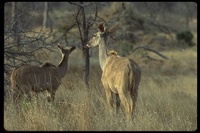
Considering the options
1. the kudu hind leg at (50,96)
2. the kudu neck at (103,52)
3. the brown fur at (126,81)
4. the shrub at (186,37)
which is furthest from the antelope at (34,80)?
the shrub at (186,37)

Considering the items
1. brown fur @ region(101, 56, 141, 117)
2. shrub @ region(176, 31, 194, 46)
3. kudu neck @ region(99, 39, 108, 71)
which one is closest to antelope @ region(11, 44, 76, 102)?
kudu neck @ region(99, 39, 108, 71)

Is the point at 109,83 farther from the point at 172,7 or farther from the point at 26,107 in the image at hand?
the point at 172,7

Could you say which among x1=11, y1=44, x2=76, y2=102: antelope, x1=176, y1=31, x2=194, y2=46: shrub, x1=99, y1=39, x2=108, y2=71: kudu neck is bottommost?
x1=11, y1=44, x2=76, y2=102: antelope

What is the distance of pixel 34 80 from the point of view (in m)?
8.34

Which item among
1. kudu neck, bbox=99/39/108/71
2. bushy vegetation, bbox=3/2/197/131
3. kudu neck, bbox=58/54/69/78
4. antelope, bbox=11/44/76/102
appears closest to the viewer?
bushy vegetation, bbox=3/2/197/131

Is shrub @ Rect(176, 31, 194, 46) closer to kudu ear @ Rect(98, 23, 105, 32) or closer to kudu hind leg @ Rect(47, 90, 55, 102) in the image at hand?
kudu ear @ Rect(98, 23, 105, 32)

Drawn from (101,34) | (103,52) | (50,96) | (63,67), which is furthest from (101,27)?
(50,96)

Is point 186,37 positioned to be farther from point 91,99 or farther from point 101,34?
point 91,99

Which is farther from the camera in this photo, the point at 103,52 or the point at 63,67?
the point at 63,67

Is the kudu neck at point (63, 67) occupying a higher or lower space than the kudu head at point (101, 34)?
lower

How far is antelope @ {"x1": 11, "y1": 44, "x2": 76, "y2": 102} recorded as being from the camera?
318 inches

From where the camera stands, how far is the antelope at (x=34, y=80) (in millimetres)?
8086

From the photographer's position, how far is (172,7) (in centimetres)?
5297

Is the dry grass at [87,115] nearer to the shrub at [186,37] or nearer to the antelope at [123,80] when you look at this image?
the antelope at [123,80]
